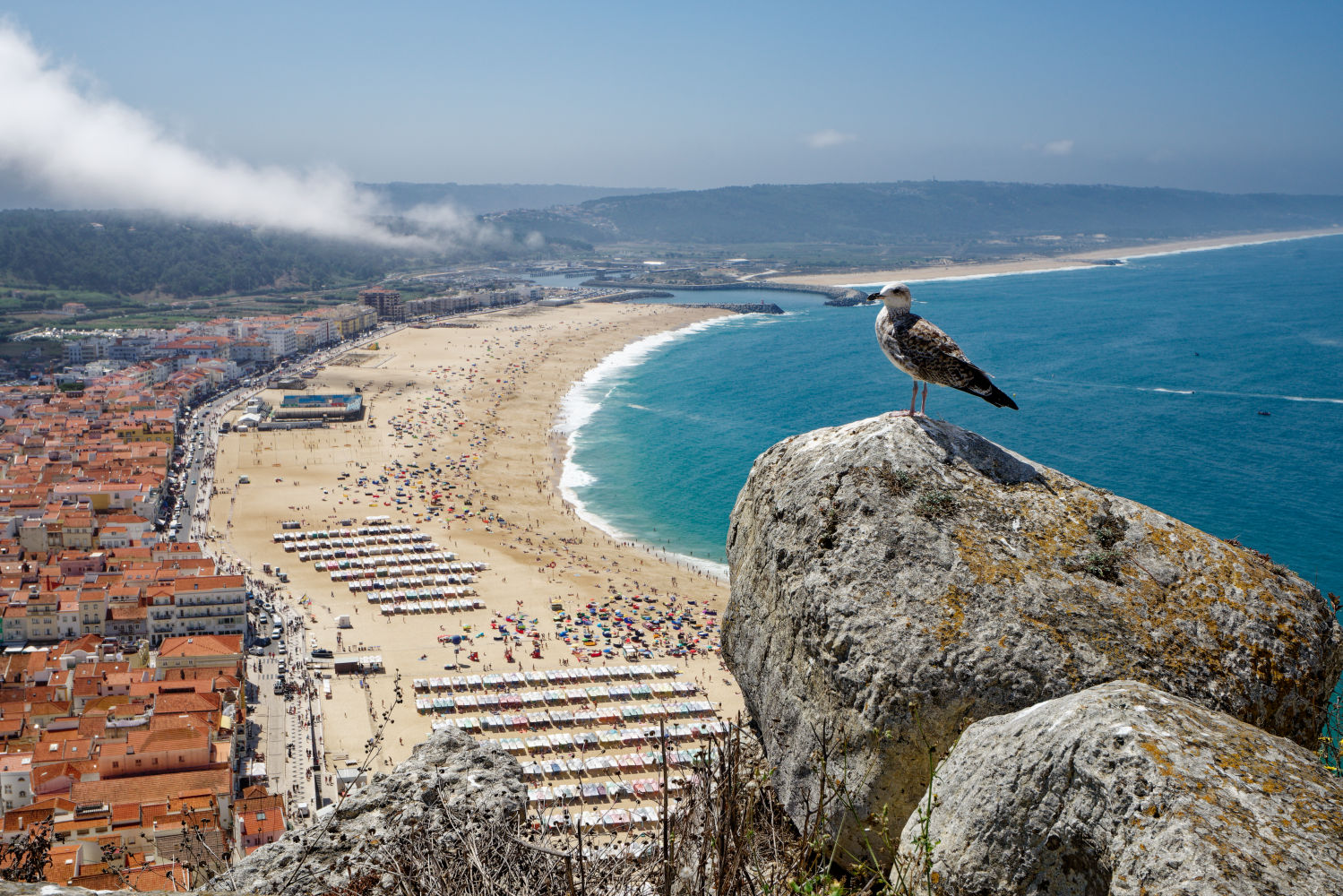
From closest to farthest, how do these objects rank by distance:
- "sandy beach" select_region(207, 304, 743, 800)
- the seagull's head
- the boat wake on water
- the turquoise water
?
the seagull's head
"sandy beach" select_region(207, 304, 743, 800)
the turquoise water
the boat wake on water

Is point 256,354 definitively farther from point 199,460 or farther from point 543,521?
point 543,521

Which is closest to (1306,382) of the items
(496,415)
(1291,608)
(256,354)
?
(496,415)

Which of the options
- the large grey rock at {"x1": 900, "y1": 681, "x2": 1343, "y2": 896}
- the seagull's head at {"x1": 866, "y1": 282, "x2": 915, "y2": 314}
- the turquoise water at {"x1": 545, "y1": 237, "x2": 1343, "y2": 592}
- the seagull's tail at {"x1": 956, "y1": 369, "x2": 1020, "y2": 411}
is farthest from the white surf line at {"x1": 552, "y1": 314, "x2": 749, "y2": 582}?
the large grey rock at {"x1": 900, "y1": 681, "x2": 1343, "y2": 896}

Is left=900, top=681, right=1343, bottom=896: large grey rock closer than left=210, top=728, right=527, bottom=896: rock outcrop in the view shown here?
Yes

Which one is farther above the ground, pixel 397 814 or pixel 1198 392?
pixel 397 814

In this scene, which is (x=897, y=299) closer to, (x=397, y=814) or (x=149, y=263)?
(x=397, y=814)

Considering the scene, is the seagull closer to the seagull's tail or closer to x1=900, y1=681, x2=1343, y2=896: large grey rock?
the seagull's tail

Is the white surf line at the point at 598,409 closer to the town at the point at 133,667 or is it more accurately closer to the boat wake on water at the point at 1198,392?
the town at the point at 133,667

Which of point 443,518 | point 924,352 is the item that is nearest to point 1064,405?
point 443,518
